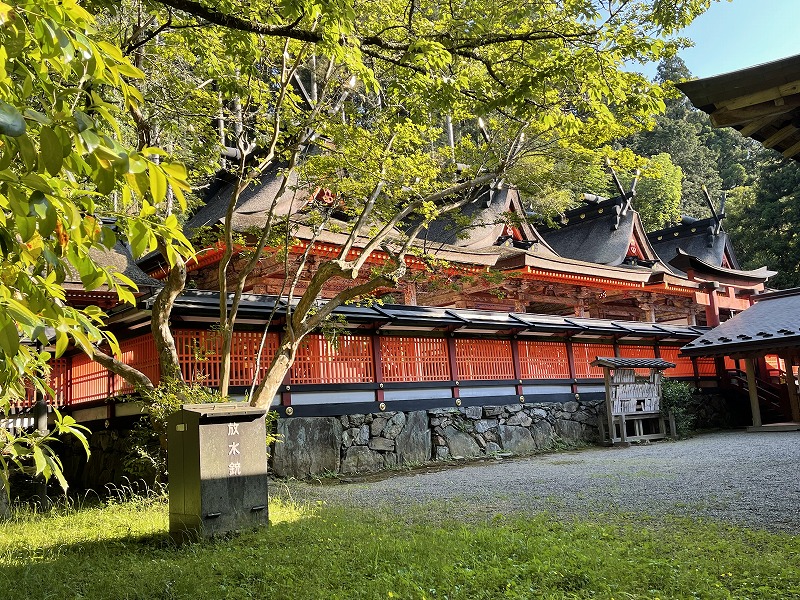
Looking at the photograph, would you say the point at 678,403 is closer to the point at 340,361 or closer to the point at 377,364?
the point at 377,364

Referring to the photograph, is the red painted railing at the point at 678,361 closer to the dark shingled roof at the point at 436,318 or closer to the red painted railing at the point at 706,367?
the red painted railing at the point at 706,367

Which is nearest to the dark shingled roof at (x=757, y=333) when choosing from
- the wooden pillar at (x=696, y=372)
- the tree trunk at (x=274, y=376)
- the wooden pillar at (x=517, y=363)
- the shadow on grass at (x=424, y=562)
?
the wooden pillar at (x=696, y=372)

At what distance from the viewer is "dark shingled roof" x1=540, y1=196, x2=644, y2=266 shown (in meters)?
26.8

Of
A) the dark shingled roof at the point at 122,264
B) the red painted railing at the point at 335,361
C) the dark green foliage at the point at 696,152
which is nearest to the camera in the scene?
the red painted railing at the point at 335,361

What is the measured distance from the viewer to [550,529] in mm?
6590

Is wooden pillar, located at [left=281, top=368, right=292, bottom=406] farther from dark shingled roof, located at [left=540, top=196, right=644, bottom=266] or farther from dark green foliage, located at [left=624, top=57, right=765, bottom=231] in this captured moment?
dark green foliage, located at [left=624, top=57, right=765, bottom=231]

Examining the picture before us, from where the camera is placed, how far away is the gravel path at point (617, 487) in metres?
7.56

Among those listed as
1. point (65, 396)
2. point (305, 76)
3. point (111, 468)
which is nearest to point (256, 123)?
point (111, 468)

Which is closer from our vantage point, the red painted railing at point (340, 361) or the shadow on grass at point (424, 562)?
the shadow on grass at point (424, 562)

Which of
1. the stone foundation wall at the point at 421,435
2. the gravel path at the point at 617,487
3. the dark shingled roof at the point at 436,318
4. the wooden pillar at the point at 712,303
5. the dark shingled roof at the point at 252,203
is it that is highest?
the dark shingled roof at the point at 252,203

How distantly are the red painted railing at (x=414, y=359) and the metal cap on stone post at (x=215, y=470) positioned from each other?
7.24 metres

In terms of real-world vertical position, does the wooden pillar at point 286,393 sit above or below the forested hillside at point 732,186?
below

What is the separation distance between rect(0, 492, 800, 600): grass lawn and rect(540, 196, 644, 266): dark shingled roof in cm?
2048

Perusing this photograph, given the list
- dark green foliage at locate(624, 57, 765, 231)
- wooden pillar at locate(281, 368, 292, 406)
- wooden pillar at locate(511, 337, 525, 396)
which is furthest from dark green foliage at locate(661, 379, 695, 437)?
dark green foliage at locate(624, 57, 765, 231)
